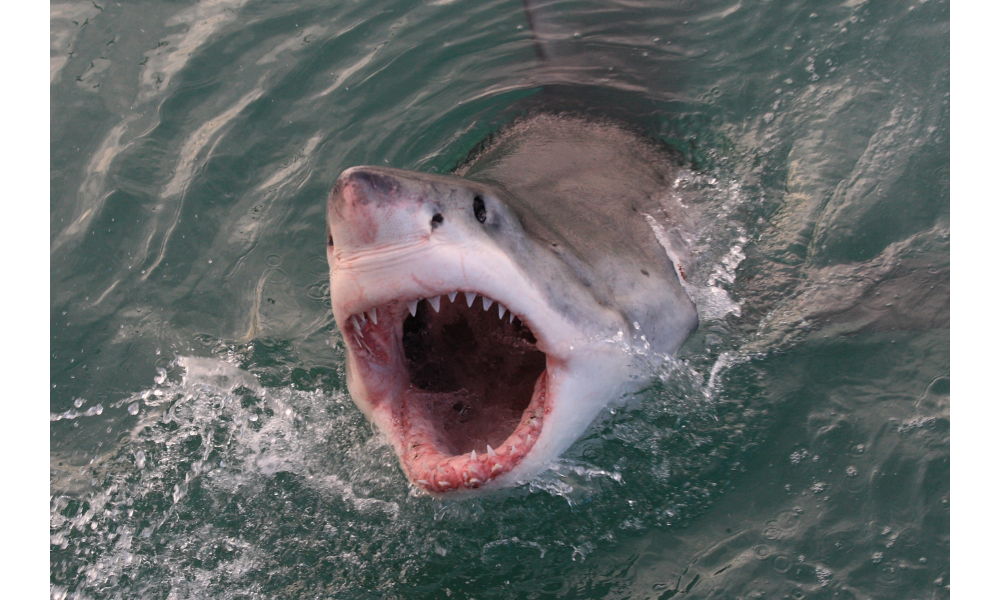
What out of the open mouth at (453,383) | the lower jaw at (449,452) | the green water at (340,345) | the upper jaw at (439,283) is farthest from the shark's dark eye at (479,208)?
the green water at (340,345)

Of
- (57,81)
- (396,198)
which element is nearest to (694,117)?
(396,198)

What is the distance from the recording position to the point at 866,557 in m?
2.60

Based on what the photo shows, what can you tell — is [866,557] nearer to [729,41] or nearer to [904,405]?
[904,405]

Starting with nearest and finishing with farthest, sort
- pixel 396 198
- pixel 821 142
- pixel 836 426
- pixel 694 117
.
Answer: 1. pixel 396 198
2. pixel 836 426
3. pixel 821 142
4. pixel 694 117

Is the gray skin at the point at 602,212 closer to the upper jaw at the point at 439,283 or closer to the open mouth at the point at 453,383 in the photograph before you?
the upper jaw at the point at 439,283

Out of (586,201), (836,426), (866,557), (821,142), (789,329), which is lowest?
(866,557)

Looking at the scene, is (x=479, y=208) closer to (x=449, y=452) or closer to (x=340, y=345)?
(x=449, y=452)

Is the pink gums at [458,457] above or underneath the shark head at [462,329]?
underneath

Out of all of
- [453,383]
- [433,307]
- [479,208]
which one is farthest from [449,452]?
[479,208]

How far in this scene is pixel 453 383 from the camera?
9.26 ft

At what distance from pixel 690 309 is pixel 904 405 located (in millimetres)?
882

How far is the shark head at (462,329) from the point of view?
220 cm

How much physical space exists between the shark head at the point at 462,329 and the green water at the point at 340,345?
1.01 feet

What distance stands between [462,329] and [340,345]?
997 millimetres
